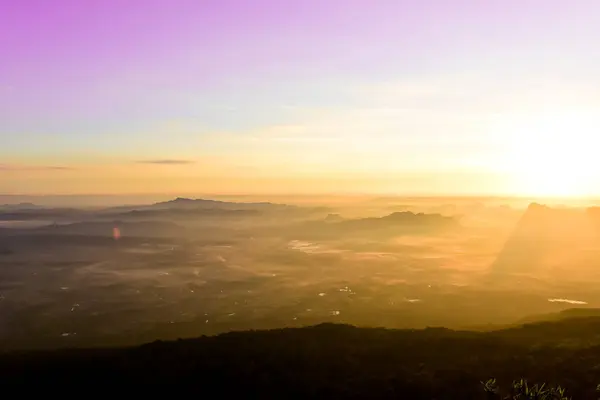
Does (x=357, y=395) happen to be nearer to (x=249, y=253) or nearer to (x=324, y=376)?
(x=324, y=376)

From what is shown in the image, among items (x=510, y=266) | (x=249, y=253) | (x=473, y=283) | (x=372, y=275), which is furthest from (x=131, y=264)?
(x=510, y=266)

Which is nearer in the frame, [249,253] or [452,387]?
[452,387]

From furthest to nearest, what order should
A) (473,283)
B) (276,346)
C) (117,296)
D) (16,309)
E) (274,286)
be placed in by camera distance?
(473,283)
(274,286)
(117,296)
(16,309)
(276,346)

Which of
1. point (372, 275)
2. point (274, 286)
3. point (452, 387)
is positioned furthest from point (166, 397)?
point (372, 275)

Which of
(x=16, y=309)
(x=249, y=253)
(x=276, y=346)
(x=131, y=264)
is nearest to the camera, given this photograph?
(x=276, y=346)

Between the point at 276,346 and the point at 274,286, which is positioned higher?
the point at 276,346

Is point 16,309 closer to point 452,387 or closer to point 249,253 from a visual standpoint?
point 452,387
